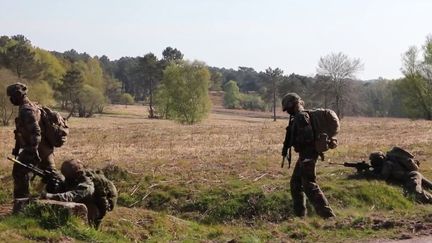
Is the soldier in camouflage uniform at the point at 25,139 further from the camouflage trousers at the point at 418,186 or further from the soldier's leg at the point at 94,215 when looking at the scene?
the camouflage trousers at the point at 418,186

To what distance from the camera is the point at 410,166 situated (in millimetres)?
15945

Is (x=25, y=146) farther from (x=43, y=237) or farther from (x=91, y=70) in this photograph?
(x=91, y=70)

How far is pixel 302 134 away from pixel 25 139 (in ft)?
18.1

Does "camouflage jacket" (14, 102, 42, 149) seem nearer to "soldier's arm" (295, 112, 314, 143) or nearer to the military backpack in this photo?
the military backpack

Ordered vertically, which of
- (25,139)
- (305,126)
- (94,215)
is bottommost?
(94,215)

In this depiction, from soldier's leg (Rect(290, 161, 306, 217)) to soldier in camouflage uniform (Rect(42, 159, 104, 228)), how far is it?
440cm

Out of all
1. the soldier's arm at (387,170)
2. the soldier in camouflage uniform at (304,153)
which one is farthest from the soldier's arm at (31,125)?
the soldier's arm at (387,170)

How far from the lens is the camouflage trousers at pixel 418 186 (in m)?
15.0

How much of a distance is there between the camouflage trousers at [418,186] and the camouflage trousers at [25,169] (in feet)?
30.1

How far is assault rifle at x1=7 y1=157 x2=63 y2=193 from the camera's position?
416 inches

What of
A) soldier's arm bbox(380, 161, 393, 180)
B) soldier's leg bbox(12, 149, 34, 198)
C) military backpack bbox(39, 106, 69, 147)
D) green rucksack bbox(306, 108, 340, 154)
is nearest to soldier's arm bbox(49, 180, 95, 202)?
soldier's leg bbox(12, 149, 34, 198)

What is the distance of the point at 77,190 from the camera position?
985 centimetres

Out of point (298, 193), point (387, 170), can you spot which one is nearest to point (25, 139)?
point (298, 193)

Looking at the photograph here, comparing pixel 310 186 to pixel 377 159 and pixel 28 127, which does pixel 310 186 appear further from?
pixel 28 127
